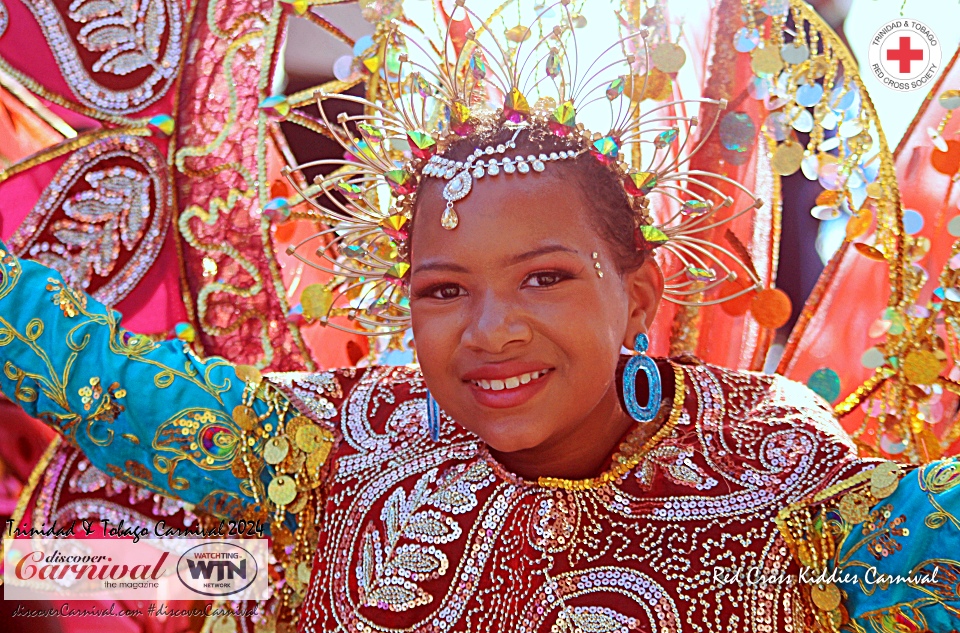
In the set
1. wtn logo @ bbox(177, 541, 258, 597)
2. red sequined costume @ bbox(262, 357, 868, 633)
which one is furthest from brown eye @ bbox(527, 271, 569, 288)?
wtn logo @ bbox(177, 541, 258, 597)

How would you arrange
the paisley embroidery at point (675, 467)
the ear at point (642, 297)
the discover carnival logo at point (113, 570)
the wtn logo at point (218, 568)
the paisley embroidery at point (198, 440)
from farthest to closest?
the discover carnival logo at point (113, 570) → the wtn logo at point (218, 568) → the paisley embroidery at point (198, 440) → the ear at point (642, 297) → the paisley embroidery at point (675, 467)

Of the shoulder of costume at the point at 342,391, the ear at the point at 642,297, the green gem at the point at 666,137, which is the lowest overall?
the shoulder of costume at the point at 342,391

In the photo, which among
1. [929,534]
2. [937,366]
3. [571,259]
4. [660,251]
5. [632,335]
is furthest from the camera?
[660,251]

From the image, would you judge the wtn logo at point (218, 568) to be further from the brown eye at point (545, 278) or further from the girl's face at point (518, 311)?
the brown eye at point (545, 278)

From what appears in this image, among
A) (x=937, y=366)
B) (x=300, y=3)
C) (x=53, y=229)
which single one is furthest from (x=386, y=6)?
(x=937, y=366)

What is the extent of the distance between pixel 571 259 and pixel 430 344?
0.25 m

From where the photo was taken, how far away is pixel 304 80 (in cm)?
201

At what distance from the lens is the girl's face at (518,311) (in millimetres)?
1289

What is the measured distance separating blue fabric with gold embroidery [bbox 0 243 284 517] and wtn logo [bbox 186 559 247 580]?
20 cm

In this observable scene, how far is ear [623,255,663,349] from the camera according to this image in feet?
4.89

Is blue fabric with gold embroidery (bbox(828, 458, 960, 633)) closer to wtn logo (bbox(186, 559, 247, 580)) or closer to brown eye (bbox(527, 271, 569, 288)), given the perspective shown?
brown eye (bbox(527, 271, 569, 288))

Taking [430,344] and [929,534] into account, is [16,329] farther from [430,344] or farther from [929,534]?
[929,534]

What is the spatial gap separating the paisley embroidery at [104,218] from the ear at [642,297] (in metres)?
1.10

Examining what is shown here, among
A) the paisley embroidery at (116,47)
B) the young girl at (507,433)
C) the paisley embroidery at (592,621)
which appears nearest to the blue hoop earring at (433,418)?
the young girl at (507,433)
